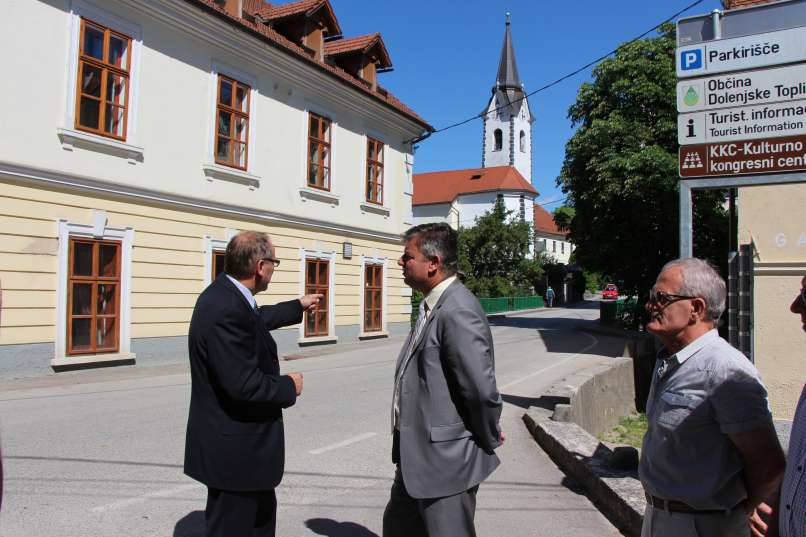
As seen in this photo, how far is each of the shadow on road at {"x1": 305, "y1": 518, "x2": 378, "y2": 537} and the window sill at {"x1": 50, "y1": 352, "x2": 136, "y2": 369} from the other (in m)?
8.55

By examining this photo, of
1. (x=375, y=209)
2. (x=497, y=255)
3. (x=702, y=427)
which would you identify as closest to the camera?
(x=702, y=427)

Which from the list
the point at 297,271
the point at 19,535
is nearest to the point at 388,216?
the point at 297,271

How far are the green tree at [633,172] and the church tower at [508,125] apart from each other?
5502 cm

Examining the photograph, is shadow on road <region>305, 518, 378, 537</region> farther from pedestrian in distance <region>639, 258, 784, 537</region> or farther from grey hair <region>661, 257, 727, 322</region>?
grey hair <region>661, 257, 727, 322</region>

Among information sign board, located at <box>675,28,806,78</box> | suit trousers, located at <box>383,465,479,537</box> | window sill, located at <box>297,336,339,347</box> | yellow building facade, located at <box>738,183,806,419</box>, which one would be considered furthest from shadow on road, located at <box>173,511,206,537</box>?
window sill, located at <box>297,336,339,347</box>

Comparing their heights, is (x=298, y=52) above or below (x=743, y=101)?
above

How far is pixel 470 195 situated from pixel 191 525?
71401mm

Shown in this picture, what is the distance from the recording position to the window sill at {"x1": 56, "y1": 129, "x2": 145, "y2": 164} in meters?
11.3

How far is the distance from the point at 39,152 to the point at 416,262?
10.4 metres

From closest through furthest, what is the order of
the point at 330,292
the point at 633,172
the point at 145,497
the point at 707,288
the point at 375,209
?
1. the point at 707,288
2. the point at 145,497
3. the point at 330,292
4. the point at 633,172
5. the point at 375,209

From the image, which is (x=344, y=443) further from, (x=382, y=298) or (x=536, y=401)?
(x=382, y=298)

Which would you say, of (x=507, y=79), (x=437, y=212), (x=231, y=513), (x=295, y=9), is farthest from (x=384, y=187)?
(x=507, y=79)

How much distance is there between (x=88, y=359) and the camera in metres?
11.6

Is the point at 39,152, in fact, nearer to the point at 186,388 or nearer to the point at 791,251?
the point at 186,388
